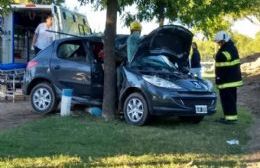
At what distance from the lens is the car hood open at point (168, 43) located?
39.4 feet

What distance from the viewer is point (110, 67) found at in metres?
11.8

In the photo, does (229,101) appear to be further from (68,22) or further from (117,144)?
(68,22)

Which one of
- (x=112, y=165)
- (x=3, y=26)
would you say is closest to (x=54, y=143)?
(x=112, y=165)

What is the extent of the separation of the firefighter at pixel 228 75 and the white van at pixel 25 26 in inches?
212

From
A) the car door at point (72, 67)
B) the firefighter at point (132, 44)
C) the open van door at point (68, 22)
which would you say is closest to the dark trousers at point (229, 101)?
the firefighter at point (132, 44)

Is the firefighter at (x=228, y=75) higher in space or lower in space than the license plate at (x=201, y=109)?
higher

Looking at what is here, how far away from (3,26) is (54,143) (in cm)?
940

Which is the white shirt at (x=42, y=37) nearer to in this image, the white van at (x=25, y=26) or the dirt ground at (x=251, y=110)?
the white van at (x=25, y=26)

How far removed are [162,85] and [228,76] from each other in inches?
76.8

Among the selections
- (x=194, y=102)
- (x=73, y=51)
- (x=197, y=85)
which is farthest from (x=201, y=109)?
(x=73, y=51)

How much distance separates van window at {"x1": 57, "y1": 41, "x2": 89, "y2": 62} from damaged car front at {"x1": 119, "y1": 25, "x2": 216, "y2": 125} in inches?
45.5

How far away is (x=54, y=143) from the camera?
892 cm

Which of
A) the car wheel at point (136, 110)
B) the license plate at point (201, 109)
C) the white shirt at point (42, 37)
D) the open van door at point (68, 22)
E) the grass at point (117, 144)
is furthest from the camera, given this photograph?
the open van door at point (68, 22)

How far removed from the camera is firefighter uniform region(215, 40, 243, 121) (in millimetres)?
12305
